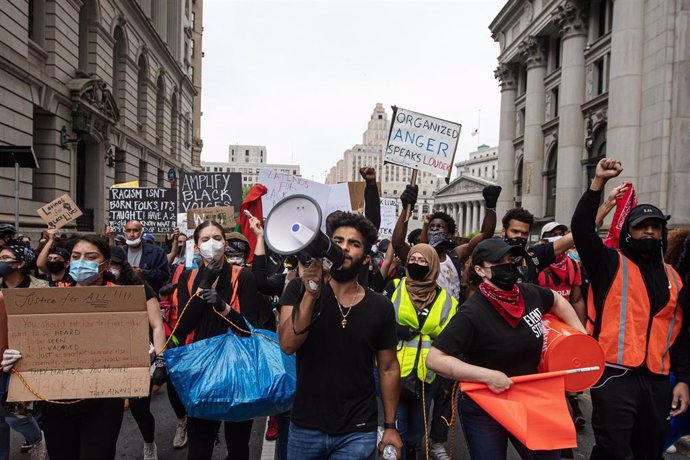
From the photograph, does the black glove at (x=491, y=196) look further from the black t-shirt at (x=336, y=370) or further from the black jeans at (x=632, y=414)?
the black t-shirt at (x=336, y=370)

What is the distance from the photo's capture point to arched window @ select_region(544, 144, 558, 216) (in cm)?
2948

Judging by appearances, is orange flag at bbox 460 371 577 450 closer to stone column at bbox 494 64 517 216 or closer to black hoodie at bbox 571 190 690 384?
black hoodie at bbox 571 190 690 384

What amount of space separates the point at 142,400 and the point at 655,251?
3.87m

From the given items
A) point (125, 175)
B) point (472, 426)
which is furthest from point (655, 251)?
point (125, 175)

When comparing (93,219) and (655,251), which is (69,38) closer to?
(93,219)

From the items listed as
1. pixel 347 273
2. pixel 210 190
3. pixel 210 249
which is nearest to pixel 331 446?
pixel 347 273

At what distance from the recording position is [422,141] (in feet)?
21.4

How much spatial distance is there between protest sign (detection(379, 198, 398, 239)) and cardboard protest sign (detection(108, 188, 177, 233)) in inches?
179

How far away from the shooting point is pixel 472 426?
9.09ft

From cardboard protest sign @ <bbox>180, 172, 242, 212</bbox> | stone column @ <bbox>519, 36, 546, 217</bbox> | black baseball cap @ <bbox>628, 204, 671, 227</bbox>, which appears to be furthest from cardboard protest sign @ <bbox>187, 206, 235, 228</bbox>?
stone column @ <bbox>519, 36, 546, 217</bbox>

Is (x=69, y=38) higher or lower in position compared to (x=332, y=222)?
higher

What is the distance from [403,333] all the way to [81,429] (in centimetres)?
217

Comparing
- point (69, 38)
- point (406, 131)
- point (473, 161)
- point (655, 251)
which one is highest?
point (473, 161)

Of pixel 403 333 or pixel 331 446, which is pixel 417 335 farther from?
pixel 331 446
